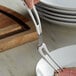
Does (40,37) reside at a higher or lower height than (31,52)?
higher

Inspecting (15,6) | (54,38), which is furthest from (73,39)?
(15,6)

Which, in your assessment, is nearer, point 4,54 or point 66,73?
point 66,73

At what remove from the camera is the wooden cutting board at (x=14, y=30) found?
0.67 meters

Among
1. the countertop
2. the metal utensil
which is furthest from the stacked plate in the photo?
the metal utensil

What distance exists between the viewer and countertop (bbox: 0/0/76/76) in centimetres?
58

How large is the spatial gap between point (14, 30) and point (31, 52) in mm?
105

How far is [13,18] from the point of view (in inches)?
29.9

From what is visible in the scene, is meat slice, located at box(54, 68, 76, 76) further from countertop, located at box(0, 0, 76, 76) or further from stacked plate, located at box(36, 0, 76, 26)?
stacked plate, located at box(36, 0, 76, 26)

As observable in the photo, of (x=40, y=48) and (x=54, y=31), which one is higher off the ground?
(x=40, y=48)

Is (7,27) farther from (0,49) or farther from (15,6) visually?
(15,6)

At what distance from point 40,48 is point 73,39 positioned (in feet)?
0.71

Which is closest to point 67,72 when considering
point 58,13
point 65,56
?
point 65,56

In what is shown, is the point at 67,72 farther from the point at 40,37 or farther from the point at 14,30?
the point at 14,30

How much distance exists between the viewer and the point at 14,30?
71 cm
